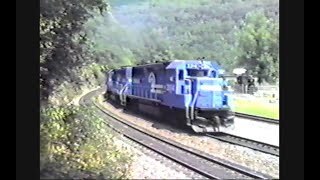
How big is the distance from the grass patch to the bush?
18.8 inches

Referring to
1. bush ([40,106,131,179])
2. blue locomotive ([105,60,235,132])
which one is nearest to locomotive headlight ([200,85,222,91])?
blue locomotive ([105,60,235,132])

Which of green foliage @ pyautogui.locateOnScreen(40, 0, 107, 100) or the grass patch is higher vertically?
green foliage @ pyautogui.locateOnScreen(40, 0, 107, 100)

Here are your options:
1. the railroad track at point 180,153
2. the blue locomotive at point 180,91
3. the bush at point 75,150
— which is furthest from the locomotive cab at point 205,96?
the bush at point 75,150

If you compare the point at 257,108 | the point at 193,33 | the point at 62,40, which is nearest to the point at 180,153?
the point at 257,108

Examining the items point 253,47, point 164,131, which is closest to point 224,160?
point 164,131

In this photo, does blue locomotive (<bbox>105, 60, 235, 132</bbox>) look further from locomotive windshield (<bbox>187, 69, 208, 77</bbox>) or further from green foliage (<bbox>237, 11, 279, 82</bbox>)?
green foliage (<bbox>237, 11, 279, 82</bbox>)

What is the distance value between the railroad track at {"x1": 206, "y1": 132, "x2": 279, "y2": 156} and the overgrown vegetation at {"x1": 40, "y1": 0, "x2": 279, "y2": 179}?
258 mm

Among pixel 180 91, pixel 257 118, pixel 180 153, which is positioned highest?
pixel 180 91

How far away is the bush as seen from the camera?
2.17 meters

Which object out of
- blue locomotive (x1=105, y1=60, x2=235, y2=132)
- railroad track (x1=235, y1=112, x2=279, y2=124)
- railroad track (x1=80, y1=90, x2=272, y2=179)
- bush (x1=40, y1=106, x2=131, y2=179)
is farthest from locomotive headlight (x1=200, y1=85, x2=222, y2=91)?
bush (x1=40, y1=106, x2=131, y2=179)

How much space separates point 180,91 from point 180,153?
25 cm

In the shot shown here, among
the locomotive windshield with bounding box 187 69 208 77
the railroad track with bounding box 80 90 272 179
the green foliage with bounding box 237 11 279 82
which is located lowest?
the railroad track with bounding box 80 90 272 179

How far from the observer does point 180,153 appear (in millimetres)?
2184

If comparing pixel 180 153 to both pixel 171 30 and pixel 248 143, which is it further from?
pixel 171 30
